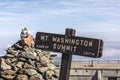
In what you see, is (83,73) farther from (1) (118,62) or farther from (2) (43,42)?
(2) (43,42)

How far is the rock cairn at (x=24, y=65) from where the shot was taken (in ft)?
125

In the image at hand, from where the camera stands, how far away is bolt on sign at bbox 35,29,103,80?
44.1ft

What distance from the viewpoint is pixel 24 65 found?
38719 millimetres

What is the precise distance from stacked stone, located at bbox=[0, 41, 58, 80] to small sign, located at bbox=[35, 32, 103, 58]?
76.5 feet

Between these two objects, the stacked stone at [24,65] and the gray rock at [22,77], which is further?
the stacked stone at [24,65]

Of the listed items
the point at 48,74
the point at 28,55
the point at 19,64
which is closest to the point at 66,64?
the point at 48,74

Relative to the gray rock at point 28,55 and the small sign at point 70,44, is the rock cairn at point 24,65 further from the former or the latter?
the small sign at point 70,44

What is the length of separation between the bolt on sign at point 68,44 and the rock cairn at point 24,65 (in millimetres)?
23286

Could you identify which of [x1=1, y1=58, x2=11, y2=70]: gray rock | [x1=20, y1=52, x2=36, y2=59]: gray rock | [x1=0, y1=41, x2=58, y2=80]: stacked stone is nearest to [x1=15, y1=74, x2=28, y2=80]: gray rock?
[x1=0, y1=41, x2=58, y2=80]: stacked stone

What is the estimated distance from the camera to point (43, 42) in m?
14.2

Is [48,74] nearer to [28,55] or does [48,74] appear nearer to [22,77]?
[22,77]

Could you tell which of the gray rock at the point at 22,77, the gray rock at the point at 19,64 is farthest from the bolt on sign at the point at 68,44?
the gray rock at the point at 19,64

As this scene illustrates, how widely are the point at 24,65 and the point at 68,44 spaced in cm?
2532

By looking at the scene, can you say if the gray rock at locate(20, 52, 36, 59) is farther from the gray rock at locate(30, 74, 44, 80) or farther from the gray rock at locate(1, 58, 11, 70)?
the gray rock at locate(30, 74, 44, 80)
